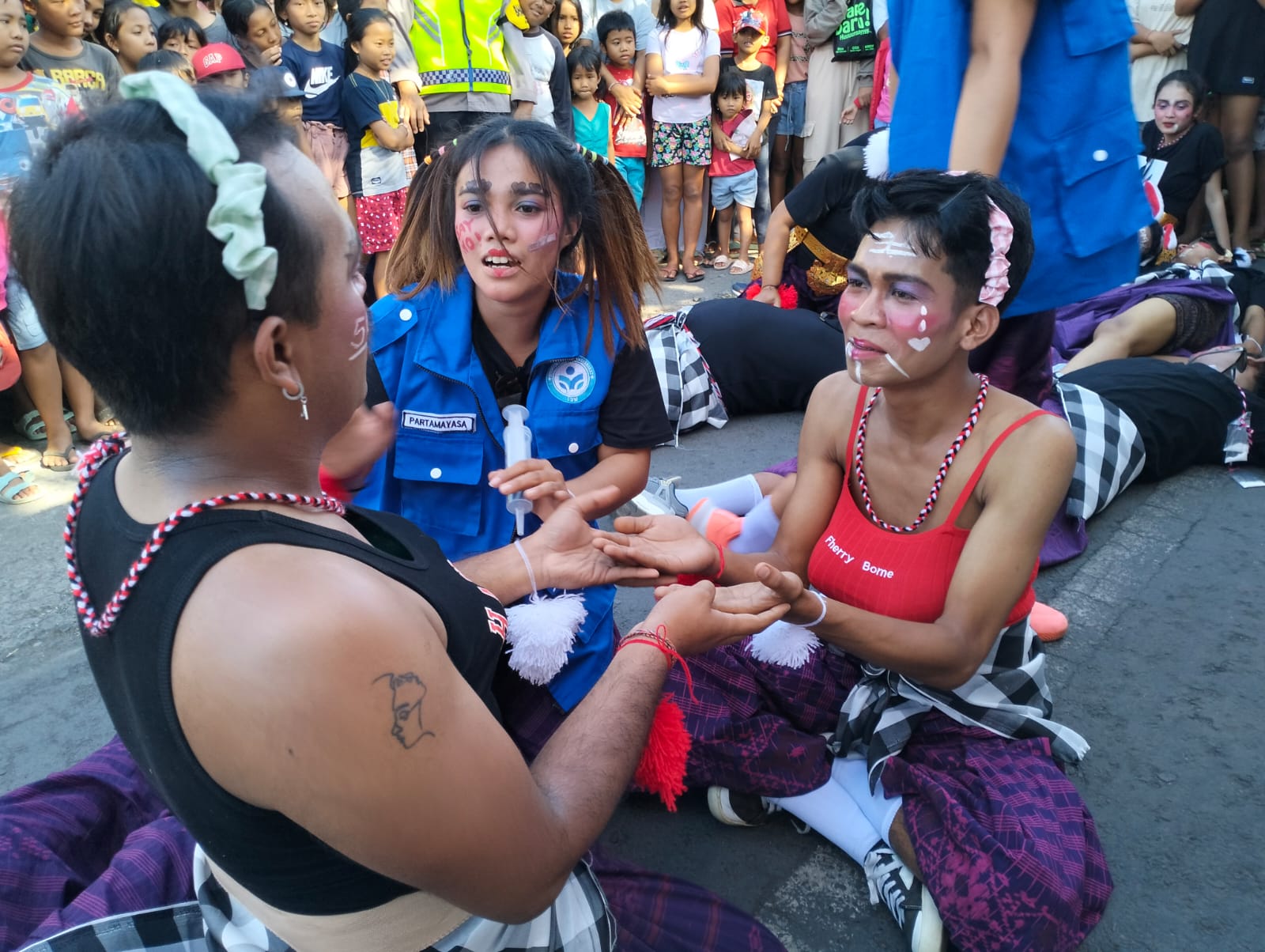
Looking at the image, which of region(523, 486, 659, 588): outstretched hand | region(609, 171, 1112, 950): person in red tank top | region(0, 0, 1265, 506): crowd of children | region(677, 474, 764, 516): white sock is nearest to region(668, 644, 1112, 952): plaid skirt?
region(609, 171, 1112, 950): person in red tank top

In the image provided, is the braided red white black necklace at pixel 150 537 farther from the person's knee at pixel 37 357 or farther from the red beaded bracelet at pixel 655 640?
the person's knee at pixel 37 357

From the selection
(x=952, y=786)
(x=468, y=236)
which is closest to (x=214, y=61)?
(x=468, y=236)

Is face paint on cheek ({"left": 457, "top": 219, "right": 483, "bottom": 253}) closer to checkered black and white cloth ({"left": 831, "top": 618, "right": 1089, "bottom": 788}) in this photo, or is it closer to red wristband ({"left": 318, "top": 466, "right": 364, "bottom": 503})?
red wristband ({"left": 318, "top": 466, "right": 364, "bottom": 503})

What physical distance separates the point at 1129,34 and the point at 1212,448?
7.97 ft

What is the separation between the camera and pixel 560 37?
7078 millimetres

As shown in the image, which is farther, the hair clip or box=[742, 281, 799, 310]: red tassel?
box=[742, 281, 799, 310]: red tassel

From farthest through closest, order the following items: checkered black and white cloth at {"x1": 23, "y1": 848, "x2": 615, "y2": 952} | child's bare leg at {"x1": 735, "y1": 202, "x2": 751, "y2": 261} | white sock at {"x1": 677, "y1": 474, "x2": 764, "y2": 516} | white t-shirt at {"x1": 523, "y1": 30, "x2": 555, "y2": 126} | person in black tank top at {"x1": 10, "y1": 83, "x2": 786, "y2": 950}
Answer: child's bare leg at {"x1": 735, "y1": 202, "x2": 751, "y2": 261}
white t-shirt at {"x1": 523, "y1": 30, "x2": 555, "y2": 126}
white sock at {"x1": 677, "y1": 474, "x2": 764, "y2": 516}
checkered black and white cloth at {"x1": 23, "y1": 848, "x2": 615, "y2": 952}
person in black tank top at {"x1": 10, "y1": 83, "x2": 786, "y2": 950}

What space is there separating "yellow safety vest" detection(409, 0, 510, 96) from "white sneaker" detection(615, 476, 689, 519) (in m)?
3.27

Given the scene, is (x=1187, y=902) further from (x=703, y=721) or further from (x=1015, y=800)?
(x=703, y=721)

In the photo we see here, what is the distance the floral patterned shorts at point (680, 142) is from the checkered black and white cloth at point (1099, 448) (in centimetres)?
433

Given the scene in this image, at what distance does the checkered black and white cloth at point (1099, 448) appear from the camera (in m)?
3.59

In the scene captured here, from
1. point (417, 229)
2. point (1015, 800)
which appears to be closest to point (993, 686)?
point (1015, 800)

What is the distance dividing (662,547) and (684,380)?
2.57 m

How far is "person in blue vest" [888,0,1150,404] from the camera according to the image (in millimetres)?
2221
